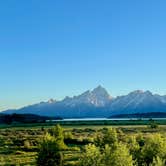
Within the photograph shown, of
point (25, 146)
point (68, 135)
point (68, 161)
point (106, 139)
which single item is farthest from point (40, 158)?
point (68, 135)

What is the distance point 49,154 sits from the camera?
96500 mm

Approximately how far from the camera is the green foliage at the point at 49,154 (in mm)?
94812

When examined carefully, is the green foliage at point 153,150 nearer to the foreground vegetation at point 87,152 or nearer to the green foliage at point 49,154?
the foreground vegetation at point 87,152

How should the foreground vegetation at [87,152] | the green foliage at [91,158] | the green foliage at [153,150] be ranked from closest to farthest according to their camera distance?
the green foliage at [91,158]
the foreground vegetation at [87,152]
the green foliage at [153,150]

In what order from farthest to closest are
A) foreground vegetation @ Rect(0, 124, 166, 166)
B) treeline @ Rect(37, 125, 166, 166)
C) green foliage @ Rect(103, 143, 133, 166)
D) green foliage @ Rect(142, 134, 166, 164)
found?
green foliage @ Rect(142, 134, 166, 164) < foreground vegetation @ Rect(0, 124, 166, 166) < treeline @ Rect(37, 125, 166, 166) < green foliage @ Rect(103, 143, 133, 166)

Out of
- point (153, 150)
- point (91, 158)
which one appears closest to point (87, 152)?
point (91, 158)

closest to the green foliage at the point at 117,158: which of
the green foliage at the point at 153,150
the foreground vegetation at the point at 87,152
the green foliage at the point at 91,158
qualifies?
the foreground vegetation at the point at 87,152

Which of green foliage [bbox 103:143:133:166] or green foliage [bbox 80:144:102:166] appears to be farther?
green foliage [bbox 80:144:102:166]

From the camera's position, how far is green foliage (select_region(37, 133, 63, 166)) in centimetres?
9481

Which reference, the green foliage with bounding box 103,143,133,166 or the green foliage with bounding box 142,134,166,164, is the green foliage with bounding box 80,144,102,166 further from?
the green foliage with bounding box 142,134,166,164

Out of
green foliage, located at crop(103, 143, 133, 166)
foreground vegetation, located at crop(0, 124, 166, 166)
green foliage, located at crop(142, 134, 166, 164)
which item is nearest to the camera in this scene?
green foliage, located at crop(103, 143, 133, 166)

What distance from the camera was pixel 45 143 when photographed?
97.9 meters

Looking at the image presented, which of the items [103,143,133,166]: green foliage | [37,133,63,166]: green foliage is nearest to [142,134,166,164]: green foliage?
[103,143,133,166]: green foliage

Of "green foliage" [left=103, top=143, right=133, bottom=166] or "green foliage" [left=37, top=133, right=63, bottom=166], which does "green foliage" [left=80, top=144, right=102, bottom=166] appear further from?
"green foliage" [left=37, top=133, right=63, bottom=166]
